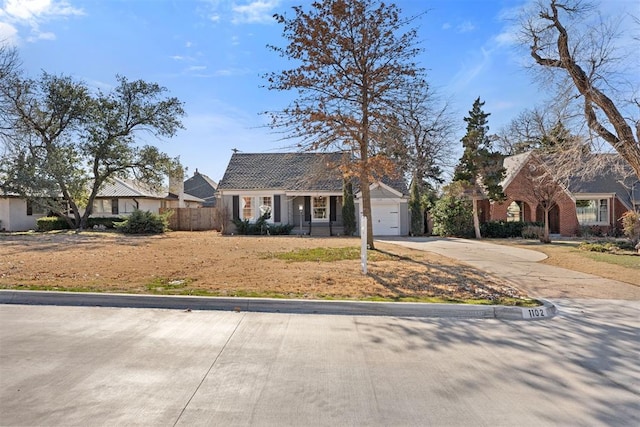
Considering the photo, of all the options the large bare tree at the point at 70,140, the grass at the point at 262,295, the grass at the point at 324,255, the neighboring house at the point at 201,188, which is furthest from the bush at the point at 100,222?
the grass at the point at 262,295

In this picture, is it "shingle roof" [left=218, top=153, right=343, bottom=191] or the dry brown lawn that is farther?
"shingle roof" [left=218, top=153, right=343, bottom=191]

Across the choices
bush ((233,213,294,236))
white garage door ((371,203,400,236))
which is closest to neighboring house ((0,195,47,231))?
bush ((233,213,294,236))

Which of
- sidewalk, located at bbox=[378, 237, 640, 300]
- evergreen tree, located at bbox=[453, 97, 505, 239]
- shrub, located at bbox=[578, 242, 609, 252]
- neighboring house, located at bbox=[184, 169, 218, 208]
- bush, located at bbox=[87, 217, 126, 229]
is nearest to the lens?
sidewalk, located at bbox=[378, 237, 640, 300]

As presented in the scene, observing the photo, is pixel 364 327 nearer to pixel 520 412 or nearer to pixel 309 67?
pixel 520 412

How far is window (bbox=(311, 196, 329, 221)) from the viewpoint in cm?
2602

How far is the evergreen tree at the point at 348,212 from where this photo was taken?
2433 cm

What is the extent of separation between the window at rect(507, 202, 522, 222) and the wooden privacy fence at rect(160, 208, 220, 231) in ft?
67.2

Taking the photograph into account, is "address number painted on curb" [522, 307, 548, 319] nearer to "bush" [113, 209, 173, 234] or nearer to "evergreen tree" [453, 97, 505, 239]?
"evergreen tree" [453, 97, 505, 239]

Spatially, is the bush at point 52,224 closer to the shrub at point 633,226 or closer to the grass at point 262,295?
the grass at point 262,295

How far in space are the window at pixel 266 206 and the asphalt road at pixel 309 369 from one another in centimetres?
1903

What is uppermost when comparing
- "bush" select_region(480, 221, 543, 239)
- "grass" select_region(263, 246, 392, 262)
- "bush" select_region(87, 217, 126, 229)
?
"bush" select_region(87, 217, 126, 229)

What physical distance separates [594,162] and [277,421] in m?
15.5

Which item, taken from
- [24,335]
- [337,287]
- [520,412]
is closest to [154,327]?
[24,335]

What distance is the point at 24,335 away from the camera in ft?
17.3
